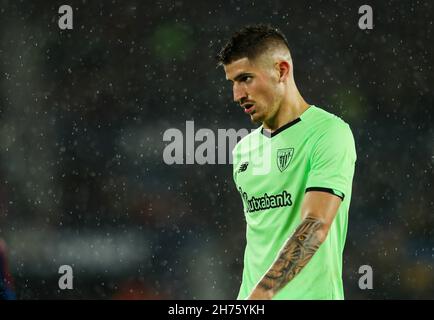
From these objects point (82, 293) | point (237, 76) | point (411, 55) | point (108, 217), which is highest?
point (411, 55)

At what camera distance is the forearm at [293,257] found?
2.10 metres

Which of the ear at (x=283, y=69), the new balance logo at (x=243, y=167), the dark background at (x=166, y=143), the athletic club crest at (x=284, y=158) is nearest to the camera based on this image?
the athletic club crest at (x=284, y=158)

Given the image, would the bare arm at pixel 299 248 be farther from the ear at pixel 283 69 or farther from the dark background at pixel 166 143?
the dark background at pixel 166 143

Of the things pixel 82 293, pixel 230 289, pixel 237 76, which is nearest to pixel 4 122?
pixel 82 293

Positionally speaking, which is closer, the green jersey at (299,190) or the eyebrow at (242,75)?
the green jersey at (299,190)

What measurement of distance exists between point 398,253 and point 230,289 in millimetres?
1748

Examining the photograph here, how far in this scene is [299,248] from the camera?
6.99ft

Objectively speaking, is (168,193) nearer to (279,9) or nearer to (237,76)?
(279,9)

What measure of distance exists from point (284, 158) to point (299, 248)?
46cm

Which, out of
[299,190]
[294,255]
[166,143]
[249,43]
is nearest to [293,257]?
[294,255]

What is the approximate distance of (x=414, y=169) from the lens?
24.9 feet

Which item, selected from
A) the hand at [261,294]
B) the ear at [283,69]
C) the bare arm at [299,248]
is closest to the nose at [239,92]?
the ear at [283,69]

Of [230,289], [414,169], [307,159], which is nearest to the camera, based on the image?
[307,159]

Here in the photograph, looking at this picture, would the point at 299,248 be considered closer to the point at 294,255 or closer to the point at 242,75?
the point at 294,255
